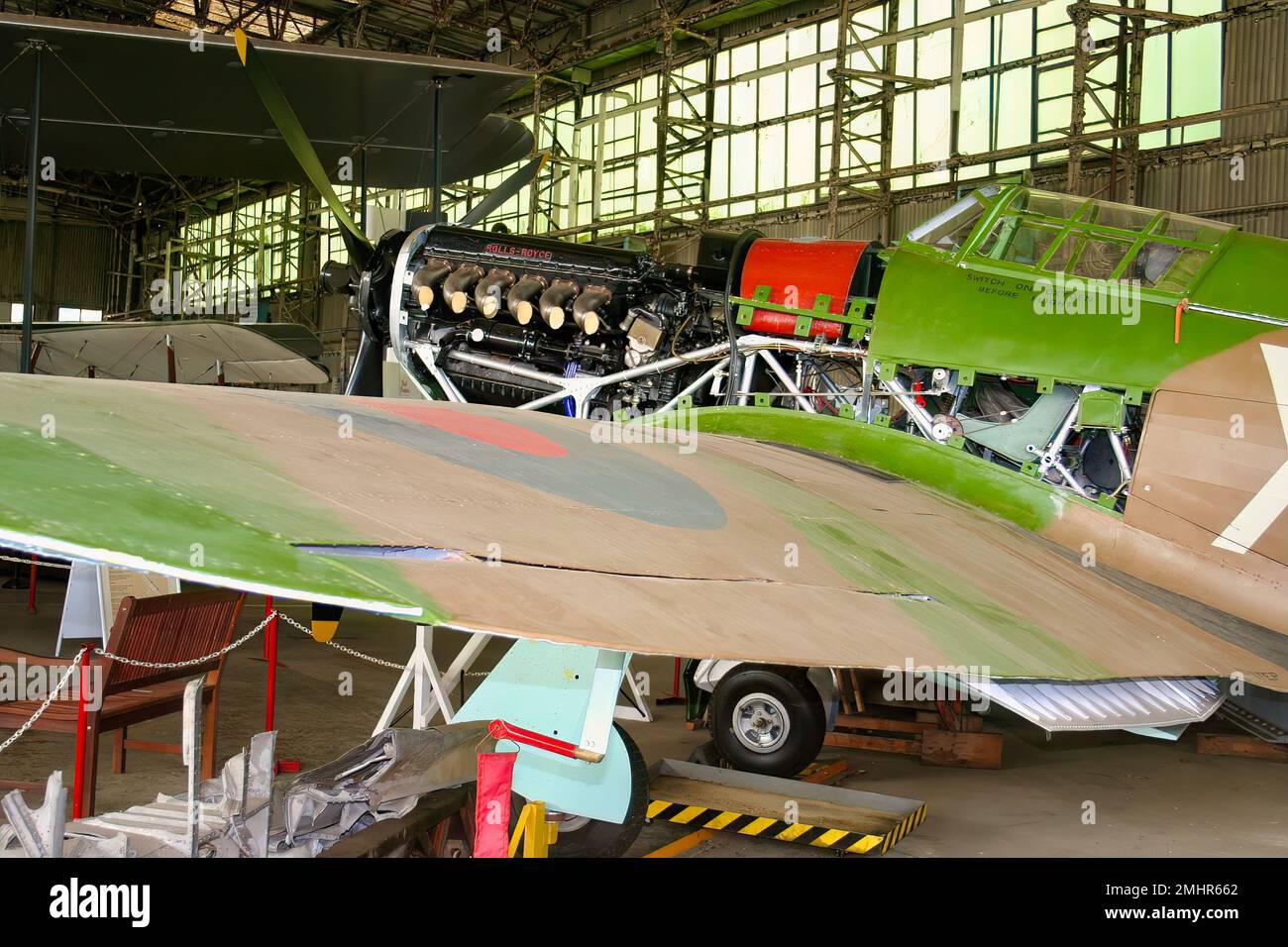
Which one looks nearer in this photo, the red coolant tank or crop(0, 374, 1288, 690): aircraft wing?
crop(0, 374, 1288, 690): aircraft wing

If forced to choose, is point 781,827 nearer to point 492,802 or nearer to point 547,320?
point 492,802

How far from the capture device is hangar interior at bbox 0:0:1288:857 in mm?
4473

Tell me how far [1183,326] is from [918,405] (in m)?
1.13

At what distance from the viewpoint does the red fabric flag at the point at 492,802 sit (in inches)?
134

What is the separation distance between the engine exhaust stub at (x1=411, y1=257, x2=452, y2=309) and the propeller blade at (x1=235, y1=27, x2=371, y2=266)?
75 centimetres

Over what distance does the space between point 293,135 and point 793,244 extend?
3.49 meters

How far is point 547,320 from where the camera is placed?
651cm

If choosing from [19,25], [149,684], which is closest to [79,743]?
[149,684]

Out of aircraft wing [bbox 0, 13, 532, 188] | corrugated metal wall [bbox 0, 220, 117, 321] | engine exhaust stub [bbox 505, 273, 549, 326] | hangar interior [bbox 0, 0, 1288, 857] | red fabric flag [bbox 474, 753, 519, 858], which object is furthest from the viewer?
corrugated metal wall [bbox 0, 220, 117, 321]

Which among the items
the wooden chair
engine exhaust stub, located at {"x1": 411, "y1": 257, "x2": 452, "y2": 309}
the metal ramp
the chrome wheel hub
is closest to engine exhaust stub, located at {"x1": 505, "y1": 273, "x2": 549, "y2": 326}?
engine exhaust stub, located at {"x1": 411, "y1": 257, "x2": 452, "y2": 309}

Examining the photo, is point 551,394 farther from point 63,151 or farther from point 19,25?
point 63,151

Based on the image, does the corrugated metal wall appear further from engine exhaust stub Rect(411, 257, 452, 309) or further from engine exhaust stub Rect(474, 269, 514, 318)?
engine exhaust stub Rect(474, 269, 514, 318)

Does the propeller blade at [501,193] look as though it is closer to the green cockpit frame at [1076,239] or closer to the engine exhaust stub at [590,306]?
the engine exhaust stub at [590,306]

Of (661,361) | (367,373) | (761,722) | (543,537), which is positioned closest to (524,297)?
(661,361)
